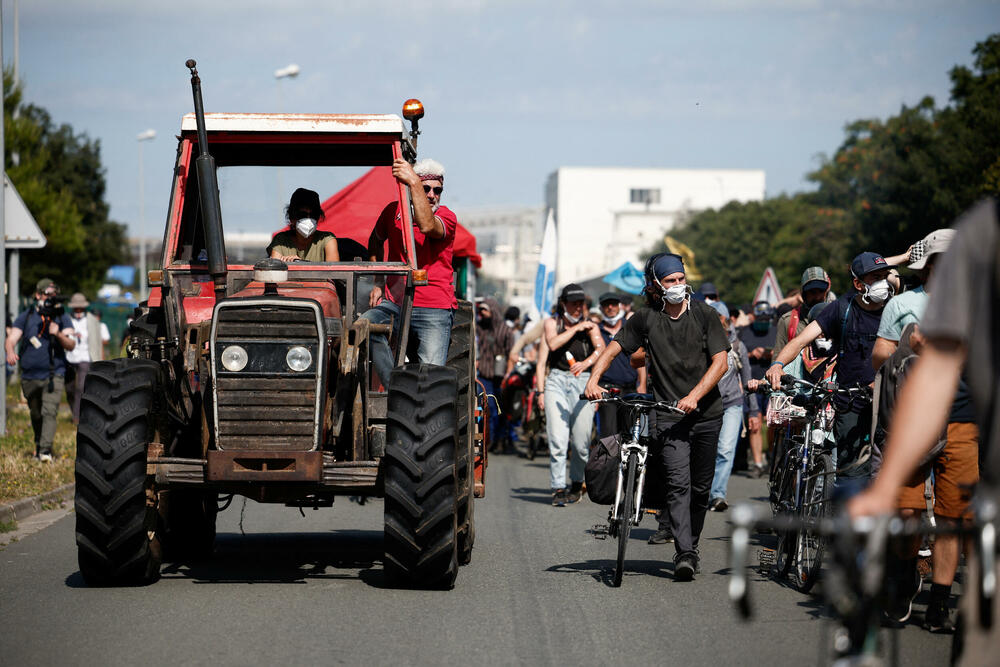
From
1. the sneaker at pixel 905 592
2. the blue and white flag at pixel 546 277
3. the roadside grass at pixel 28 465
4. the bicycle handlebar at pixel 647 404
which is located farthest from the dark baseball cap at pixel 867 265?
the blue and white flag at pixel 546 277

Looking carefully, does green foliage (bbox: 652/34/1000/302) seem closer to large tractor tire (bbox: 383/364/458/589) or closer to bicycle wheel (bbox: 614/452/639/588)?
bicycle wheel (bbox: 614/452/639/588)

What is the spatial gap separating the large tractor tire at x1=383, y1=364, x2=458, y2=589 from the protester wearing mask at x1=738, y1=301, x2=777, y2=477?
27.9ft

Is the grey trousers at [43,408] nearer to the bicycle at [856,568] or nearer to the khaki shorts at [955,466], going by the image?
the khaki shorts at [955,466]

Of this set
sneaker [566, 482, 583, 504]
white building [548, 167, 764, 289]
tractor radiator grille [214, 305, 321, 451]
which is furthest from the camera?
white building [548, 167, 764, 289]

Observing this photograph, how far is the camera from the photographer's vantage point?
53.2ft

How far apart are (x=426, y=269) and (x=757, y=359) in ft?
26.5

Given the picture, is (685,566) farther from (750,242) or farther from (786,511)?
(750,242)

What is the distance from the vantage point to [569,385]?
45.3ft

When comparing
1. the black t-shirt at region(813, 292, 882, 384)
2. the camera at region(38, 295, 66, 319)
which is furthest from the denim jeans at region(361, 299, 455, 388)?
the camera at region(38, 295, 66, 319)

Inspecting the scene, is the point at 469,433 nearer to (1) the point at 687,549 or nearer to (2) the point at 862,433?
(1) the point at 687,549

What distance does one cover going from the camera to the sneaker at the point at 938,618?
7090mm

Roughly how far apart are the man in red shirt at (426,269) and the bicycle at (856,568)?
560 cm

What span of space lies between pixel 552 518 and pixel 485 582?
3682 mm

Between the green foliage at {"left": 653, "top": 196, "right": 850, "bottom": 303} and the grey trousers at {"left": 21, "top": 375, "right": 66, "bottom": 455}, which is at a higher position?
the green foliage at {"left": 653, "top": 196, "right": 850, "bottom": 303}
